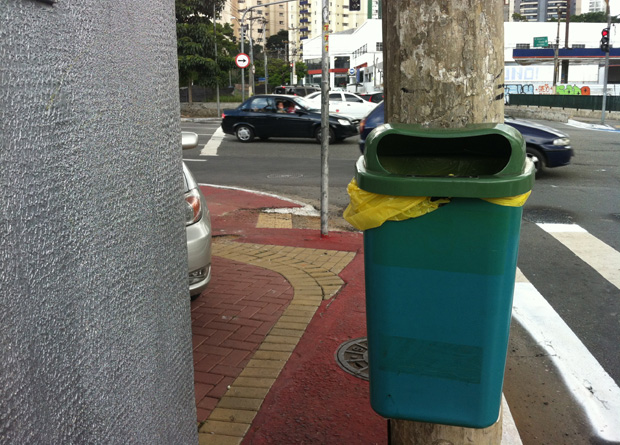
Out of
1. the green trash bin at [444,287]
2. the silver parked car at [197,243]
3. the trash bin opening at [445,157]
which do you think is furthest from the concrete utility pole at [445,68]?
the silver parked car at [197,243]

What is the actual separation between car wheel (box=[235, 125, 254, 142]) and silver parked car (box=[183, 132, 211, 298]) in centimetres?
1385

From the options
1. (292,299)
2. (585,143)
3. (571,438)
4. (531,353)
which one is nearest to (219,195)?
(292,299)

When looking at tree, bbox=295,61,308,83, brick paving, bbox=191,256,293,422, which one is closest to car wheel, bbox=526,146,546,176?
brick paving, bbox=191,256,293,422

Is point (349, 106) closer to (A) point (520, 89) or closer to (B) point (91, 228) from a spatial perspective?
(B) point (91, 228)

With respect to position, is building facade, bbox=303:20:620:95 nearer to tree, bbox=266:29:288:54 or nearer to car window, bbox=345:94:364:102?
car window, bbox=345:94:364:102

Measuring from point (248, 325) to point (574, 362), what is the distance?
2.27m

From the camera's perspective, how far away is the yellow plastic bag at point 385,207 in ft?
7.29

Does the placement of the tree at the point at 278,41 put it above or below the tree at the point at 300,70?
above

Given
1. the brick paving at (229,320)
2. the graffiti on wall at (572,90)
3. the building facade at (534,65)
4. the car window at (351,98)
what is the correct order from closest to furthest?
the brick paving at (229,320), the car window at (351,98), the graffiti on wall at (572,90), the building facade at (534,65)

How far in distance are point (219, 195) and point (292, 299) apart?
5240 millimetres

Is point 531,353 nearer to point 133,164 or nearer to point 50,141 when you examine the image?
point 133,164

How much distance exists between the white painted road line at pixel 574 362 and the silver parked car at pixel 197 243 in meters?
2.47

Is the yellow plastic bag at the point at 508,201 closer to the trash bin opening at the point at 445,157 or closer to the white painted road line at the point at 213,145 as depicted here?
the trash bin opening at the point at 445,157

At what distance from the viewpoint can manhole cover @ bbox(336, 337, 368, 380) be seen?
3969 millimetres
